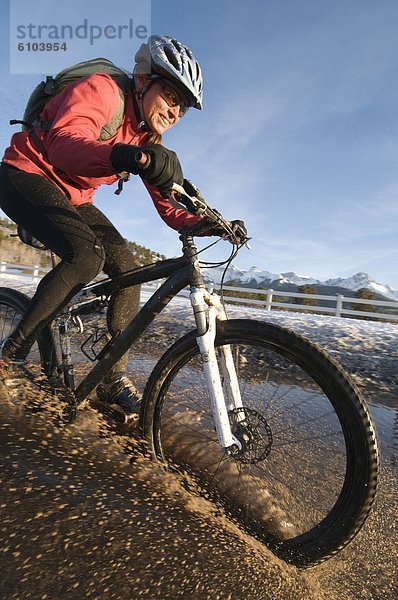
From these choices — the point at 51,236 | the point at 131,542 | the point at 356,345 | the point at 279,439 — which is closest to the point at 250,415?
the point at 279,439

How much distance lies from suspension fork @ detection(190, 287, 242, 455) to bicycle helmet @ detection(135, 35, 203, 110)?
127 centimetres

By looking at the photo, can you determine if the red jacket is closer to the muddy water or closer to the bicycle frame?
the bicycle frame

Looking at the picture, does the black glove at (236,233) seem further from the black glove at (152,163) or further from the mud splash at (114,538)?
the mud splash at (114,538)

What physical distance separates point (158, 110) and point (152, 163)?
2.97 feet

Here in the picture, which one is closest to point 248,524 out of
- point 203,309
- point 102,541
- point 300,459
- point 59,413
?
point 300,459

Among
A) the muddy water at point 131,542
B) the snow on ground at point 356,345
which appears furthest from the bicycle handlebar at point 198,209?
the snow on ground at point 356,345

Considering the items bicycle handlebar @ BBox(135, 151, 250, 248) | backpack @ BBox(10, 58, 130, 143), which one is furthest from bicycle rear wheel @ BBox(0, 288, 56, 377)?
bicycle handlebar @ BBox(135, 151, 250, 248)

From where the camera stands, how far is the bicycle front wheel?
1392 mm

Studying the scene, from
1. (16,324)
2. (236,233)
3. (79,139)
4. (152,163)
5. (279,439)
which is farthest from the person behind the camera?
(16,324)

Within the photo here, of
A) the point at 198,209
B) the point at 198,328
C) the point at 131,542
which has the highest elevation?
the point at 198,209

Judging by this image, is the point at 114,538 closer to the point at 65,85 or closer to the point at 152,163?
the point at 152,163

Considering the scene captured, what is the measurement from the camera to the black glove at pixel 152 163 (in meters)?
1.54

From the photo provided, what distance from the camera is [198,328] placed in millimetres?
1809

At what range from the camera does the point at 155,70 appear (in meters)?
2.14
